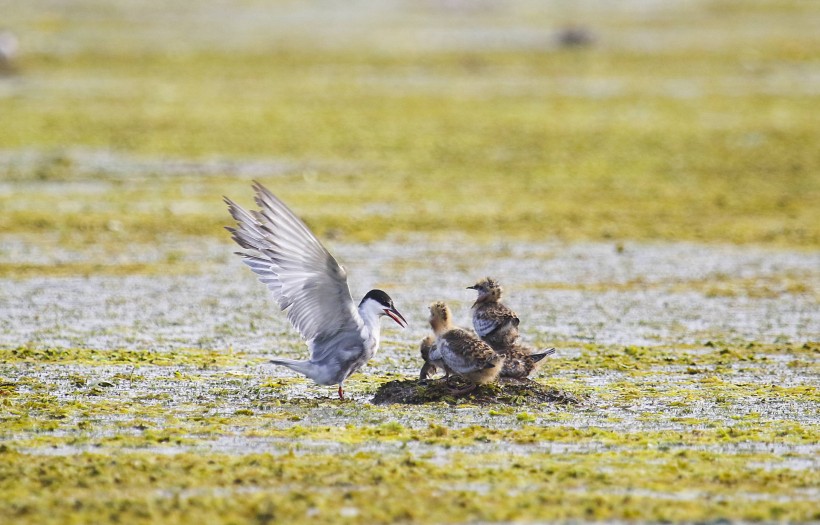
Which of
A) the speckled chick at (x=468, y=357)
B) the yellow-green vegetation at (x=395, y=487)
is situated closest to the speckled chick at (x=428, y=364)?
the speckled chick at (x=468, y=357)

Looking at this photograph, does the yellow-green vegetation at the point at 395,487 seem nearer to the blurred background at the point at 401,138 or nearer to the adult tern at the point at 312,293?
the adult tern at the point at 312,293

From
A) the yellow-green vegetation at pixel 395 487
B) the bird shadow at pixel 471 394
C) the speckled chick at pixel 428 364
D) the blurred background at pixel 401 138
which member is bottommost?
the yellow-green vegetation at pixel 395 487

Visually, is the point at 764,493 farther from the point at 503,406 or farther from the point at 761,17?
the point at 761,17

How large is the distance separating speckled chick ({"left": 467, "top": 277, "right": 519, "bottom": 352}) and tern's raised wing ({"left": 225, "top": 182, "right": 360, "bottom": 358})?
1.04m

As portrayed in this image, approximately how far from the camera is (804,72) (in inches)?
1380

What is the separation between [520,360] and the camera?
368 inches

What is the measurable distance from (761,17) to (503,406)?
48.3 m

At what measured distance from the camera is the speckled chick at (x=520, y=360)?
30.4 feet

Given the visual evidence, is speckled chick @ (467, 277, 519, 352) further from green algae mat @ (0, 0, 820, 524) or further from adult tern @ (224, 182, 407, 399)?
adult tern @ (224, 182, 407, 399)

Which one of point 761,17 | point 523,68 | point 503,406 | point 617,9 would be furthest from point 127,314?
point 617,9

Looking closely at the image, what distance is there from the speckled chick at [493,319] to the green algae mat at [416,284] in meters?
0.54

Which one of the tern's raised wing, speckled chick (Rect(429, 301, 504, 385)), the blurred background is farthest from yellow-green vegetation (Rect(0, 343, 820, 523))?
the blurred background

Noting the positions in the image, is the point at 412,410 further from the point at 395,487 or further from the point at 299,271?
the point at 395,487

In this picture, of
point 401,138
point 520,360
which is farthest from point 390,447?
point 401,138
